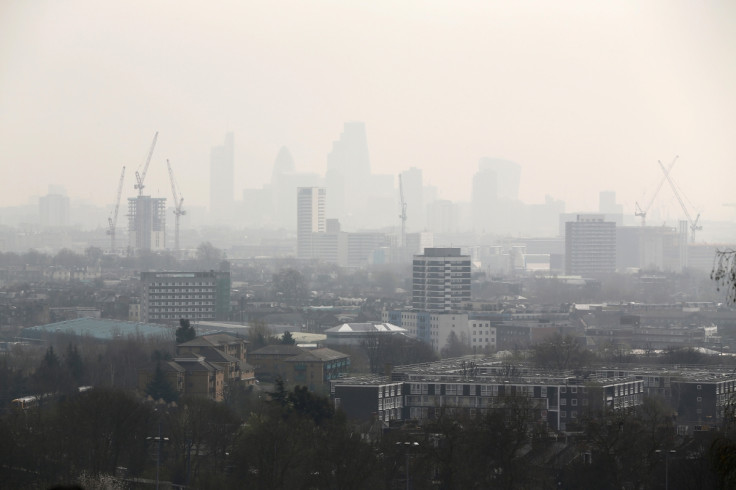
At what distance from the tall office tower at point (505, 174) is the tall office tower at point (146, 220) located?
68688 mm

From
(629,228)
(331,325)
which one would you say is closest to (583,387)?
(331,325)

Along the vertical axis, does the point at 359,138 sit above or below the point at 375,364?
above

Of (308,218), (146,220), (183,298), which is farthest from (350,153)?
(183,298)

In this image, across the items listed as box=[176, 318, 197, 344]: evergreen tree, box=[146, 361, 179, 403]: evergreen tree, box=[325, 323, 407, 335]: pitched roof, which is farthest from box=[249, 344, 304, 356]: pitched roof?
box=[325, 323, 407, 335]: pitched roof

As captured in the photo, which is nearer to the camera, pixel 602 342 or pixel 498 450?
pixel 498 450

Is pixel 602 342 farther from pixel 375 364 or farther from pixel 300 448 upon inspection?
pixel 300 448

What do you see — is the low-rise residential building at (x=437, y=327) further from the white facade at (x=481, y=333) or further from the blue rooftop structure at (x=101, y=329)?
the blue rooftop structure at (x=101, y=329)

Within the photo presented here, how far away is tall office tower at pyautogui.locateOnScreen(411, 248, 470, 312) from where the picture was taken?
181ft

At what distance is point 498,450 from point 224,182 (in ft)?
569

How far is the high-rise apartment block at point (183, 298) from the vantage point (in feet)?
190

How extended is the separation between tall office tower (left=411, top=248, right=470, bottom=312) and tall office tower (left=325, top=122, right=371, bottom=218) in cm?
13065

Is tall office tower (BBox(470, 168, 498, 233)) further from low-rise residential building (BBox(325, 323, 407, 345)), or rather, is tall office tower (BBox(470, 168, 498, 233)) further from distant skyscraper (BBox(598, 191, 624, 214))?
low-rise residential building (BBox(325, 323, 407, 345))

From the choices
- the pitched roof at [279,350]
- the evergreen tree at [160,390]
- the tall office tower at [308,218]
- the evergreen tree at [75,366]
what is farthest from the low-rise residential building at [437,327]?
the tall office tower at [308,218]

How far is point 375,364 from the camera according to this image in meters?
36.4
